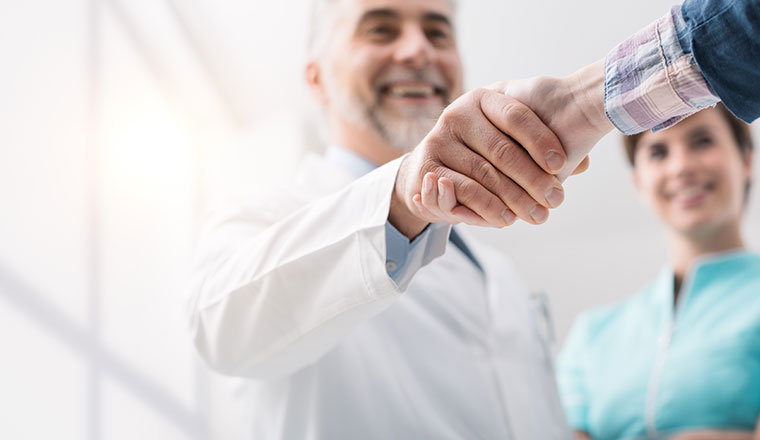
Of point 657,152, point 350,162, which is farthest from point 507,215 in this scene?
point 657,152

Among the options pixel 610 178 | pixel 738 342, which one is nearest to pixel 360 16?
pixel 738 342

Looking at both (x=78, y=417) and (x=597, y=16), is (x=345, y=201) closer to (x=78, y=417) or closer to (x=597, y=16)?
(x=78, y=417)

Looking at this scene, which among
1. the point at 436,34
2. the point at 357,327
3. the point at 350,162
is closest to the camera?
the point at 357,327

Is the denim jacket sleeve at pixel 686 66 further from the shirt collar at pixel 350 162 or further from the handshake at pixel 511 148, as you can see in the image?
the shirt collar at pixel 350 162

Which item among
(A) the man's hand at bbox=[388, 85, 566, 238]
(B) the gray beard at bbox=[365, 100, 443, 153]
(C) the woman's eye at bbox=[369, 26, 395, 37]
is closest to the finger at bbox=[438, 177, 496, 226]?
(A) the man's hand at bbox=[388, 85, 566, 238]

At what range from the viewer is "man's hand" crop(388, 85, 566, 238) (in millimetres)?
571

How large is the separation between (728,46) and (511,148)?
17cm

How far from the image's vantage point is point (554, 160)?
566 millimetres

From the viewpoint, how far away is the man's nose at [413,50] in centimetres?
120

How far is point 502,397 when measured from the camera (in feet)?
3.38

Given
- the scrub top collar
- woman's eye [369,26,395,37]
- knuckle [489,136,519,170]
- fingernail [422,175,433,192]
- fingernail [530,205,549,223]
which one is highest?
woman's eye [369,26,395,37]

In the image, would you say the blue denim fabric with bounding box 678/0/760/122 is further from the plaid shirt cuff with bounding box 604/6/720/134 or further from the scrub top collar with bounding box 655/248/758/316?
the scrub top collar with bounding box 655/248/758/316

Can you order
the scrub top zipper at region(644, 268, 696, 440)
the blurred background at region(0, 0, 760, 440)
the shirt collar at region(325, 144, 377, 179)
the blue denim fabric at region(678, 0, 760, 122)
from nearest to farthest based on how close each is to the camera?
1. the blue denim fabric at region(678, 0, 760, 122)
2. the blurred background at region(0, 0, 760, 440)
3. the shirt collar at region(325, 144, 377, 179)
4. the scrub top zipper at region(644, 268, 696, 440)

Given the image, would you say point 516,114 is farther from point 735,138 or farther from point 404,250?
point 735,138
